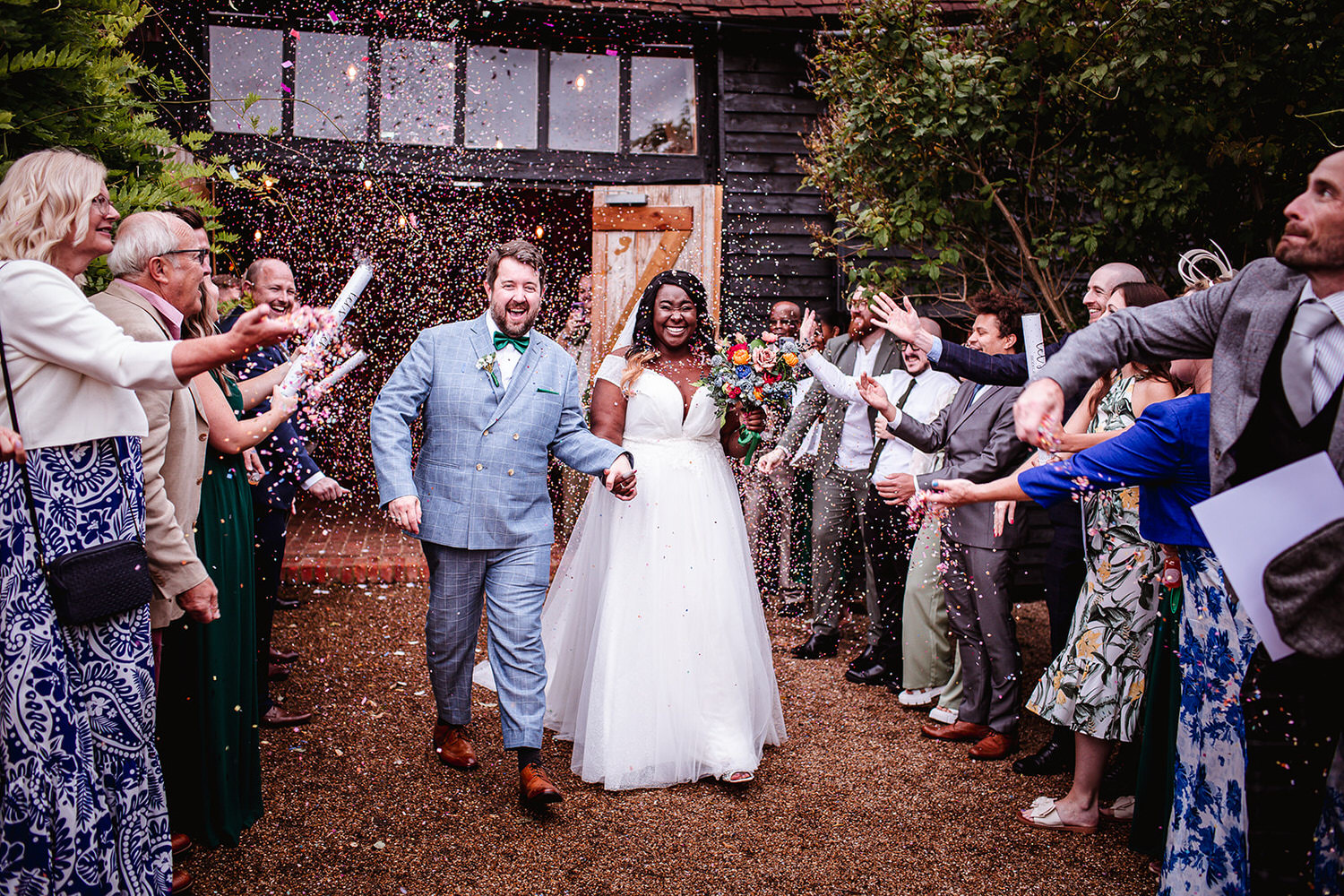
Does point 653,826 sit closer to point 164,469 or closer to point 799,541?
point 164,469

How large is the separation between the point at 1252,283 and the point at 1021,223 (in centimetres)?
376

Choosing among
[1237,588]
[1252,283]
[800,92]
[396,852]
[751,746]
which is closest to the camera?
[1237,588]

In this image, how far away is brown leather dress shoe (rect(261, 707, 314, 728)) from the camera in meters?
4.28

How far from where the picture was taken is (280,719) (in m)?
4.28

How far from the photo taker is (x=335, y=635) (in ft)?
19.0

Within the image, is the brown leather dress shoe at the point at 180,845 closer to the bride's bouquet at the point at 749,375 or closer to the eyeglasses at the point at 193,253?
the eyeglasses at the point at 193,253

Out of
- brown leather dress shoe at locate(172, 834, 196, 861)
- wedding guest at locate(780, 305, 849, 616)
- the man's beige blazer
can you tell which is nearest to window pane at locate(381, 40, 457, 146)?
wedding guest at locate(780, 305, 849, 616)

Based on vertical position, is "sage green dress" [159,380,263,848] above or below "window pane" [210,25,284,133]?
below

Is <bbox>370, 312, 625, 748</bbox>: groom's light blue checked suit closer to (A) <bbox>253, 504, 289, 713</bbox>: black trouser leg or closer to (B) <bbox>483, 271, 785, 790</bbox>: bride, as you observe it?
(B) <bbox>483, 271, 785, 790</bbox>: bride

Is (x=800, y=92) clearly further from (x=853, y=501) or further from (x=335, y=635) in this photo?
(x=335, y=635)

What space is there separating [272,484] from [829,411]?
137 inches

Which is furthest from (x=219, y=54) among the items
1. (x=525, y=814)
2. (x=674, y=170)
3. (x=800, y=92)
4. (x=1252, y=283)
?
(x=1252, y=283)

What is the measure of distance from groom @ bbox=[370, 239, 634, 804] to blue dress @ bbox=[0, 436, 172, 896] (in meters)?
1.26

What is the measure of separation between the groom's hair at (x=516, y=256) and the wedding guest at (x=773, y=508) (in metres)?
2.57
